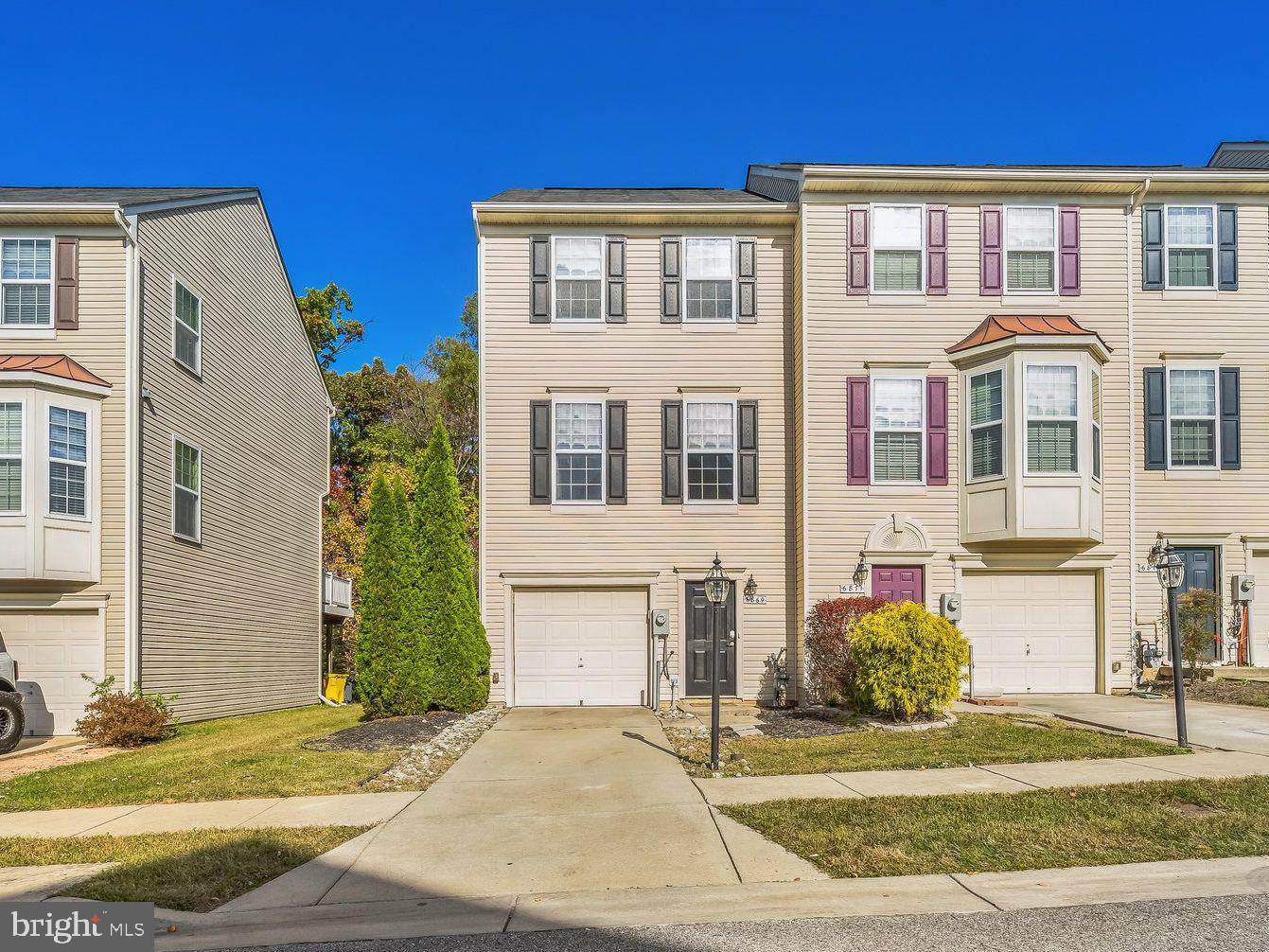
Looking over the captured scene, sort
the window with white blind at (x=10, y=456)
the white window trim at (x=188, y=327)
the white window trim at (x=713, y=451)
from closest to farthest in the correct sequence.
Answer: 1. the window with white blind at (x=10, y=456)
2. the white window trim at (x=188, y=327)
3. the white window trim at (x=713, y=451)

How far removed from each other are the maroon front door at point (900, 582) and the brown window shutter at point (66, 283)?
12.9 metres

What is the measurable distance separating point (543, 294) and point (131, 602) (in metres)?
7.96

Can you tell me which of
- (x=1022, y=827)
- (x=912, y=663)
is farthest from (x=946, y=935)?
(x=912, y=663)

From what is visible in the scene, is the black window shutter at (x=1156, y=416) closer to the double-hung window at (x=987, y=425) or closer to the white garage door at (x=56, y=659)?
the double-hung window at (x=987, y=425)

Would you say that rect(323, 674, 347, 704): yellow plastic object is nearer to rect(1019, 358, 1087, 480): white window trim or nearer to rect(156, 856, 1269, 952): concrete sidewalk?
rect(1019, 358, 1087, 480): white window trim

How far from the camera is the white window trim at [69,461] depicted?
12648 millimetres

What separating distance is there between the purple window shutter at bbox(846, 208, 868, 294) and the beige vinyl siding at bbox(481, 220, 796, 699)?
1200 mm

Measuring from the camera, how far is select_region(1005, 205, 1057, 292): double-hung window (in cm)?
1530

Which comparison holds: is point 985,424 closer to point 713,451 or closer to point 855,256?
point 855,256

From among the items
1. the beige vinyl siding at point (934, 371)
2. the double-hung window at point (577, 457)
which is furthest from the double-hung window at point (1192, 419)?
the double-hung window at point (577, 457)

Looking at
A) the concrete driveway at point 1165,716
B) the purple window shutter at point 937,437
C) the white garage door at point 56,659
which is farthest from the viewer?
the purple window shutter at point 937,437

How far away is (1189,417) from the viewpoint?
51.1 feet

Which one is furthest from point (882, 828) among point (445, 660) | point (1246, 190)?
point (1246, 190)

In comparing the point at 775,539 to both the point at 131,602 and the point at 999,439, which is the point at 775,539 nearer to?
the point at 999,439
